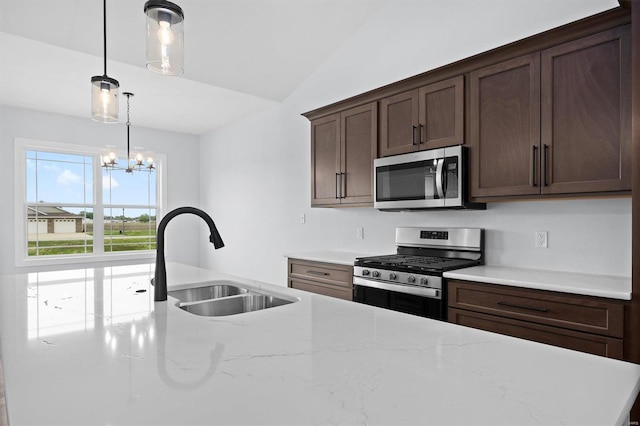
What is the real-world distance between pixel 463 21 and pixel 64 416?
339cm

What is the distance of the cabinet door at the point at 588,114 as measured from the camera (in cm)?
198

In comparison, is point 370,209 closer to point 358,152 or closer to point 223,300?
point 358,152

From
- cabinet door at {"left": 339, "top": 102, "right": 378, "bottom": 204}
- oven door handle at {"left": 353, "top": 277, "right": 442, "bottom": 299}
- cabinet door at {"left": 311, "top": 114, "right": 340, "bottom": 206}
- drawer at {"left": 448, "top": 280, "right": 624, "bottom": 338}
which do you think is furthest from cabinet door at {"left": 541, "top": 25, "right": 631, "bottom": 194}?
cabinet door at {"left": 311, "top": 114, "right": 340, "bottom": 206}

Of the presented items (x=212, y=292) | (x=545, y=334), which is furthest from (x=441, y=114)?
(x=212, y=292)

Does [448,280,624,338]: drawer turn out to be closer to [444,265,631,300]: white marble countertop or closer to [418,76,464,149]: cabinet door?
[444,265,631,300]: white marble countertop

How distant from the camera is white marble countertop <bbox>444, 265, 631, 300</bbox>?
1850 millimetres

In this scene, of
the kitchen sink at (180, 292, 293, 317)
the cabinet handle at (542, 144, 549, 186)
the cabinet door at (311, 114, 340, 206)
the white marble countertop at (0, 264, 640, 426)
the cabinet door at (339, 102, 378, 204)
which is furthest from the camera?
the cabinet door at (311, 114, 340, 206)

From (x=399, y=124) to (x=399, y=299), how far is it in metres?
1.35

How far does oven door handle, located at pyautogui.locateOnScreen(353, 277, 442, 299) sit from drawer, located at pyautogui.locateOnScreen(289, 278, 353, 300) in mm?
203

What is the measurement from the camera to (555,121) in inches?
86.7

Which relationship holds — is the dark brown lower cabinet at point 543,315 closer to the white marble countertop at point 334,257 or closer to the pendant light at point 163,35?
the white marble countertop at point 334,257

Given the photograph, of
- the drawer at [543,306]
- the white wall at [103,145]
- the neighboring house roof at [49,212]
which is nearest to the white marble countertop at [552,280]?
the drawer at [543,306]

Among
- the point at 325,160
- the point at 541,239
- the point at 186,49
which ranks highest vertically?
the point at 186,49

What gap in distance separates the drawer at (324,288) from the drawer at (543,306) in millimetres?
972
